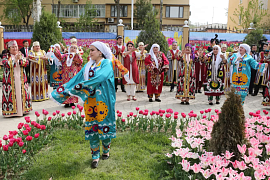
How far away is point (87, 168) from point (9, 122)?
3.40 metres

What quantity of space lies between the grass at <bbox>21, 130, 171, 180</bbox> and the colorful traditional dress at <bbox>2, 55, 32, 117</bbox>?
7.18 feet

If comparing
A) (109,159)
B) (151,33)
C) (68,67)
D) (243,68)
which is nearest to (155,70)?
(243,68)

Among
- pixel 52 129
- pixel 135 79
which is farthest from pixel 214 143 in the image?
pixel 135 79

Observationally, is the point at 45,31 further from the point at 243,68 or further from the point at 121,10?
the point at 121,10

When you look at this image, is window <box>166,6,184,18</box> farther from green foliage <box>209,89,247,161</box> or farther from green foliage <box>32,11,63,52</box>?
green foliage <box>209,89,247,161</box>

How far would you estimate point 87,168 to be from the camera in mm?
3869

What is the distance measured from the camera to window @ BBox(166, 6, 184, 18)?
117 feet

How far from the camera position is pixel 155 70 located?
28.1 feet

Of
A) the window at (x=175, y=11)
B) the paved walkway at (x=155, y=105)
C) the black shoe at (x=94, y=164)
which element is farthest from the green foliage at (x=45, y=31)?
the window at (x=175, y=11)

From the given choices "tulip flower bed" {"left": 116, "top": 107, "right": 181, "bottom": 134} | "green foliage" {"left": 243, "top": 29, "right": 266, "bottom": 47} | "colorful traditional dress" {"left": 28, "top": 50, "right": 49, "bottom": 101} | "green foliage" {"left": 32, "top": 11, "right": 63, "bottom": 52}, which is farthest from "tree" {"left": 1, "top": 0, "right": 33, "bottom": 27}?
"tulip flower bed" {"left": 116, "top": 107, "right": 181, "bottom": 134}

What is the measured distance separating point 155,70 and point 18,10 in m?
27.4

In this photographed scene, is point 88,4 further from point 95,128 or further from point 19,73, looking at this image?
point 95,128

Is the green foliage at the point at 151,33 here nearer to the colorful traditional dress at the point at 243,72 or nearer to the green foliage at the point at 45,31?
the green foliage at the point at 45,31

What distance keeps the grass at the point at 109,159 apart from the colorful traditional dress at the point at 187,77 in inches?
145
